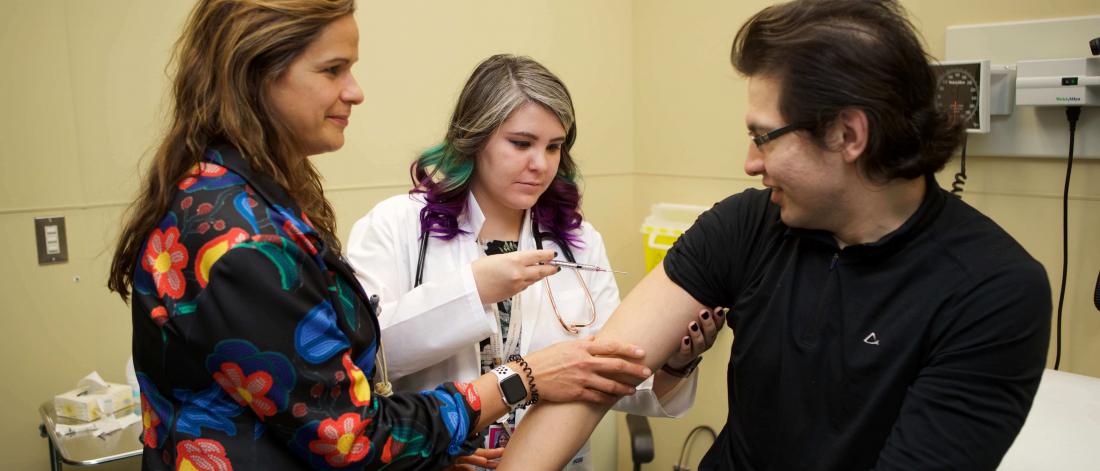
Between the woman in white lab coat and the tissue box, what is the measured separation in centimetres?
86

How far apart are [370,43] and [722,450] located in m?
1.76

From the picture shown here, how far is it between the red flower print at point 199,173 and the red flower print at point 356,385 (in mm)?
286

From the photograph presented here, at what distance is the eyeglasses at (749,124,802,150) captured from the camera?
3.89 ft

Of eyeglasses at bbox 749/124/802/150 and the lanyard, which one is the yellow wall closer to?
the lanyard

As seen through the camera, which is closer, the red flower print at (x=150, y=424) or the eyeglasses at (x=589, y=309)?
the red flower print at (x=150, y=424)

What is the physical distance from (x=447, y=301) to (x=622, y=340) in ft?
1.11

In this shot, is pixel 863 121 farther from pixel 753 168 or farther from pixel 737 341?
pixel 737 341

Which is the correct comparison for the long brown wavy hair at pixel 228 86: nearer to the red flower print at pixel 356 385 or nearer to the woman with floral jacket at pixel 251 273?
the woman with floral jacket at pixel 251 273

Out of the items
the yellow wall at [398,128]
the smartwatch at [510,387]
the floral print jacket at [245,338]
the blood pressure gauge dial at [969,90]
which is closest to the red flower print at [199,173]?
the floral print jacket at [245,338]

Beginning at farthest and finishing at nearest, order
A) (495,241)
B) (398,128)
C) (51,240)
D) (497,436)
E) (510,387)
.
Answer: (398,128)
(51,240)
(495,241)
(497,436)
(510,387)

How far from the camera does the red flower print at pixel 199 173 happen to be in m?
1.07

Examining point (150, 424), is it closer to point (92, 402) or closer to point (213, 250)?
point (213, 250)

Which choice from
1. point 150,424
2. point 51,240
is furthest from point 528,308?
point 51,240

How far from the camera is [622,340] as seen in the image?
1.52 metres
